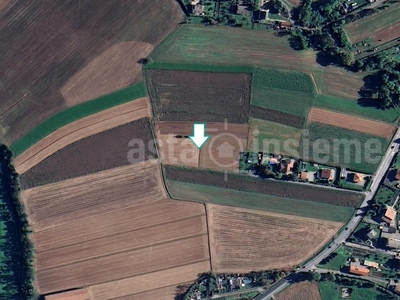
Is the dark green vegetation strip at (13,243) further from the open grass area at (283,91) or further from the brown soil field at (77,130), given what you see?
the open grass area at (283,91)

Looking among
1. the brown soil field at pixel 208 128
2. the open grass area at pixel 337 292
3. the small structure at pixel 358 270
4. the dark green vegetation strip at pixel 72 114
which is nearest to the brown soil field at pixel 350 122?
the brown soil field at pixel 208 128

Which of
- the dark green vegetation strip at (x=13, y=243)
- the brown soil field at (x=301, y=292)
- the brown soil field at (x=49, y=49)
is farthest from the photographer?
the brown soil field at (x=301, y=292)

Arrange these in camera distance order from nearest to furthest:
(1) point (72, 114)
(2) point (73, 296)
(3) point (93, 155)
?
(2) point (73, 296) → (1) point (72, 114) → (3) point (93, 155)

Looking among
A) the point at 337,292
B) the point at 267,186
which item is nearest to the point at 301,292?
the point at 337,292

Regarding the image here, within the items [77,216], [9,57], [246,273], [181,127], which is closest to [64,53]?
[9,57]

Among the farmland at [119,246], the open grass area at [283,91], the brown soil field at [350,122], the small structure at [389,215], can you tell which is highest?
the open grass area at [283,91]

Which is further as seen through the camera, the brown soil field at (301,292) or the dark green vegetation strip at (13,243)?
the brown soil field at (301,292)

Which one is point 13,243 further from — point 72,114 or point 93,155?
point 72,114

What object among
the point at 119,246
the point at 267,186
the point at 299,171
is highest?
the point at 299,171
